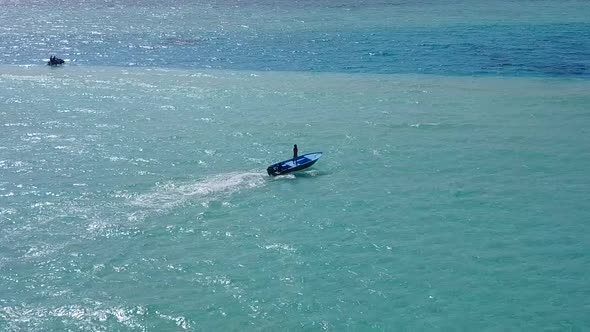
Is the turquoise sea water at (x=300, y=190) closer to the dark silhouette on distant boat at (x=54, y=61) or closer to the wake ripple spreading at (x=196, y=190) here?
the wake ripple spreading at (x=196, y=190)

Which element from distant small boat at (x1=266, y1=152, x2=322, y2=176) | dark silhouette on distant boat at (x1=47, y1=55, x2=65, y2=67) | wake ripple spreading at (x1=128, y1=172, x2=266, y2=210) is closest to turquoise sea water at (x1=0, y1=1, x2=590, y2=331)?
wake ripple spreading at (x1=128, y1=172, x2=266, y2=210)

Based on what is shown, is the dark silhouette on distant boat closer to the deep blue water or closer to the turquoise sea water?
the turquoise sea water

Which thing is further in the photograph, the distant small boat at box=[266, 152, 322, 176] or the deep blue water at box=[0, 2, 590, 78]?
the deep blue water at box=[0, 2, 590, 78]

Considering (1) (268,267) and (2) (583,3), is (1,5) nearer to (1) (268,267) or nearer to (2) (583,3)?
(2) (583,3)

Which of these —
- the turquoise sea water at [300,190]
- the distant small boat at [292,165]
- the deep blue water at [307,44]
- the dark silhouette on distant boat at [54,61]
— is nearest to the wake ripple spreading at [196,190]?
the turquoise sea water at [300,190]

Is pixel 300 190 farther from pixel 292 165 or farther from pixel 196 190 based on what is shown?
pixel 196 190
